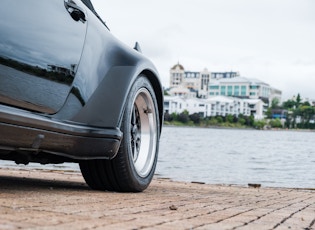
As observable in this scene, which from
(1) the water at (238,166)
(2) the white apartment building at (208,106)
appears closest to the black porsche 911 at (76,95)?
(1) the water at (238,166)

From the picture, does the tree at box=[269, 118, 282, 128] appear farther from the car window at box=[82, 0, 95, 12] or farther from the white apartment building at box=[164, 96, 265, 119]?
the car window at box=[82, 0, 95, 12]

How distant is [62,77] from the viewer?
12.6 feet

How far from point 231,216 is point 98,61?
1.43 meters

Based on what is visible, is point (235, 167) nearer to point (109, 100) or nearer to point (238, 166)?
point (238, 166)

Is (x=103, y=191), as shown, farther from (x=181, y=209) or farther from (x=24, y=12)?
(x=24, y=12)

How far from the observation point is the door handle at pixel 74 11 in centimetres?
401

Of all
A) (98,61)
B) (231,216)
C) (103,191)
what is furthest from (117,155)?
(231,216)

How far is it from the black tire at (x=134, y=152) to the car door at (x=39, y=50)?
72 cm

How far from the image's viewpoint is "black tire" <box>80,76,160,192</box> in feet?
14.8

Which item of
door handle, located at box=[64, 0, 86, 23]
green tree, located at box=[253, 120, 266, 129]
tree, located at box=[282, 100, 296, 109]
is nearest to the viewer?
door handle, located at box=[64, 0, 86, 23]

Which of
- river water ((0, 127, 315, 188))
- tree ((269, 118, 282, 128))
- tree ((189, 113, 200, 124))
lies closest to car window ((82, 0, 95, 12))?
river water ((0, 127, 315, 188))

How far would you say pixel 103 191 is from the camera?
4660mm

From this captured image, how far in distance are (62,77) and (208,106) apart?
164 metres

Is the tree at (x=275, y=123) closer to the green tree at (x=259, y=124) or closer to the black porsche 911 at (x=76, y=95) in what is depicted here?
the green tree at (x=259, y=124)
